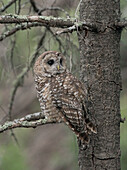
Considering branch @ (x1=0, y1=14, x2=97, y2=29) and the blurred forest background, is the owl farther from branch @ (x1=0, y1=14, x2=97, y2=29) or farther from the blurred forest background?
branch @ (x1=0, y1=14, x2=97, y2=29)

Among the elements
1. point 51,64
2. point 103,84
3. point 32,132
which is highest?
point 51,64

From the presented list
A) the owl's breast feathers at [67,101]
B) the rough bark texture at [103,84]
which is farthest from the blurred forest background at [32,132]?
the rough bark texture at [103,84]

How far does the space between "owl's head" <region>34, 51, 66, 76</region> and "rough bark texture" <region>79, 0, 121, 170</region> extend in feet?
1.24

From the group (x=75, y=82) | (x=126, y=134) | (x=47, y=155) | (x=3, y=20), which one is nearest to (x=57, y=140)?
(x=47, y=155)

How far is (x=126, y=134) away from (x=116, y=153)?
4.17 ft

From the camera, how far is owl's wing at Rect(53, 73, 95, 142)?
267 cm

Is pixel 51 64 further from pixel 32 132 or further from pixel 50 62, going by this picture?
pixel 32 132

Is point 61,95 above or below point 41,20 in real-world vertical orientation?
below

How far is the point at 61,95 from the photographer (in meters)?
2.81

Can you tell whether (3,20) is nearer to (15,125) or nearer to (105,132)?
(15,125)

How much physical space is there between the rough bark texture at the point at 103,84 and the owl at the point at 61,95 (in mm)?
79

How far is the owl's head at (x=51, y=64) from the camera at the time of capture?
9.83 feet

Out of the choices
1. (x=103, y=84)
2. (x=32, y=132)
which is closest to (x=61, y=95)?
(x=103, y=84)

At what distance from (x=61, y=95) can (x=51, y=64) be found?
375mm
